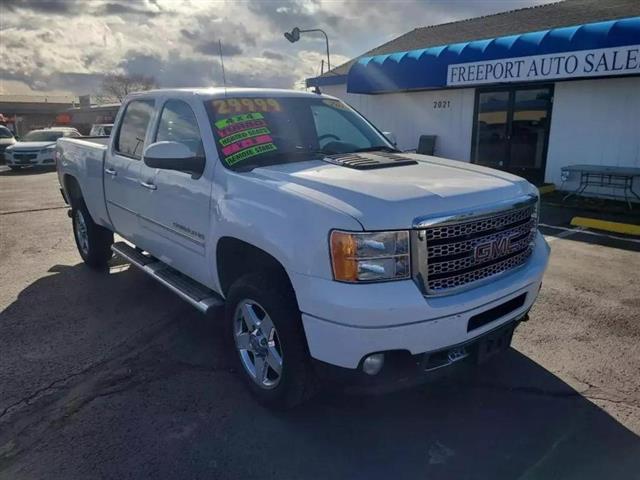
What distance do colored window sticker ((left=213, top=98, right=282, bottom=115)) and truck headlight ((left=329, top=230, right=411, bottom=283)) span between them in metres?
1.69

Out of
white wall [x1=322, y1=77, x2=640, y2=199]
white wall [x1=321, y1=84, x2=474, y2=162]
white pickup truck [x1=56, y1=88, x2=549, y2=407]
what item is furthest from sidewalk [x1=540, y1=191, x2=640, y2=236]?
white pickup truck [x1=56, y1=88, x2=549, y2=407]

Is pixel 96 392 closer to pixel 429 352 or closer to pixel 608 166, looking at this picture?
pixel 429 352

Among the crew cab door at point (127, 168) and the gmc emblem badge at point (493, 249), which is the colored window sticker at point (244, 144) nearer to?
the crew cab door at point (127, 168)

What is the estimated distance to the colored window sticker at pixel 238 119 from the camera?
3.58 meters

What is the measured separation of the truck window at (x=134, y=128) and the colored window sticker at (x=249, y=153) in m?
1.52

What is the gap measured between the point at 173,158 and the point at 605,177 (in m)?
10.2

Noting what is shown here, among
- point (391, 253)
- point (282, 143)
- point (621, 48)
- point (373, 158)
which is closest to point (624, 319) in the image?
point (373, 158)

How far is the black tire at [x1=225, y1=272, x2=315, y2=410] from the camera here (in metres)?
2.80

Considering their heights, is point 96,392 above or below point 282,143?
below

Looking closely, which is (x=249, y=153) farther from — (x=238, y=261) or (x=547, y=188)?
(x=547, y=188)

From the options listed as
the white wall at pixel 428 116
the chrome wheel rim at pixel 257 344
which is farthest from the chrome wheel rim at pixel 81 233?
the white wall at pixel 428 116

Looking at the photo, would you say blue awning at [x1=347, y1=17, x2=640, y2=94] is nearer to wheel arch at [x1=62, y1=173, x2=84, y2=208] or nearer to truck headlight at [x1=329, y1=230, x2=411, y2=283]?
truck headlight at [x1=329, y1=230, x2=411, y2=283]

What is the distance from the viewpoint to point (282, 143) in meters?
3.68

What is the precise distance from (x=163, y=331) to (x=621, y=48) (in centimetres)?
978
